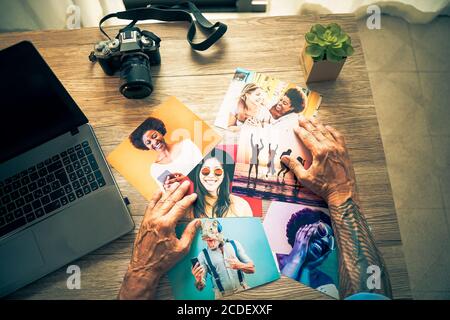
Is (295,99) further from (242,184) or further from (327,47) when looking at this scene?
(242,184)

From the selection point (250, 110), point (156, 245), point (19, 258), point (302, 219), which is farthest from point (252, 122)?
point (19, 258)

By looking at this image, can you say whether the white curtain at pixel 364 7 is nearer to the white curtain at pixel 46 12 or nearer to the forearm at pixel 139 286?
the white curtain at pixel 46 12

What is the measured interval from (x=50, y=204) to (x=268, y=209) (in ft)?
1.60

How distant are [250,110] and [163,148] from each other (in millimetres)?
242

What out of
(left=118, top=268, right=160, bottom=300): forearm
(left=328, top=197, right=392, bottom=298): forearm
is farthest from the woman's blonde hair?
(left=118, top=268, right=160, bottom=300): forearm

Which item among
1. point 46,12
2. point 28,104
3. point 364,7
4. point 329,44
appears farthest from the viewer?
point 364,7

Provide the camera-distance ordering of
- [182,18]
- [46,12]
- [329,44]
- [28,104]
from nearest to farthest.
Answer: [28,104], [329,44], [182,18], [46,12]

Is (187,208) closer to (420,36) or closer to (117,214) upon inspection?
(117,214)

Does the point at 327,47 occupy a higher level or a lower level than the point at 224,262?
higher

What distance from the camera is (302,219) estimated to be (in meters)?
0.75

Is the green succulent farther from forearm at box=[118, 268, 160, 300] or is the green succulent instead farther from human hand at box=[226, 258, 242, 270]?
forearm at box=[118, 268, 160, 300]
